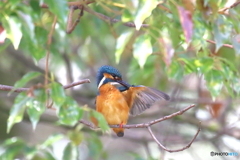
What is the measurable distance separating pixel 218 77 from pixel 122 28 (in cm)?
159

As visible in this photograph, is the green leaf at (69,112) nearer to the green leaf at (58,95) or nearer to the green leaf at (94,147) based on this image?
the green leaf at (58,95)

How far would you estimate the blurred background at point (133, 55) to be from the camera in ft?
6.68

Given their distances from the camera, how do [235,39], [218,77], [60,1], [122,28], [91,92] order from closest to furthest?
[60,1] → [235,39] → [218,77] → [122,28] → [91,92]

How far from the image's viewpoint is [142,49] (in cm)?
219

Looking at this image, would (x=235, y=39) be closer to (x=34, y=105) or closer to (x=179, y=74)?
(x=179, y=74)

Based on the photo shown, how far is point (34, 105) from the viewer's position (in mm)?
2000

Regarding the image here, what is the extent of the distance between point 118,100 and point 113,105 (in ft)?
0.15

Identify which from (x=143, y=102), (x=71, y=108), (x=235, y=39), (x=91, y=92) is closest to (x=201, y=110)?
(x=91, y=92)

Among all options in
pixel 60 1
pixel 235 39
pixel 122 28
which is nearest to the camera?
pixel 60 1

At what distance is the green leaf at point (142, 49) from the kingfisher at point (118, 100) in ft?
2.65

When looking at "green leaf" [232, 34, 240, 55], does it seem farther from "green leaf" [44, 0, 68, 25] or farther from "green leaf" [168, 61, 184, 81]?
"green leaf" [44, 0, 68, 25]

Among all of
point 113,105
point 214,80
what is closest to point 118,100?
point 113,105

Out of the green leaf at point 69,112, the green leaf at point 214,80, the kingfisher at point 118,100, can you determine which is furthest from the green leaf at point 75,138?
the green leaf at point 69,112

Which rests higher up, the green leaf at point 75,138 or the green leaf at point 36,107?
the green leaf at point 36,107
